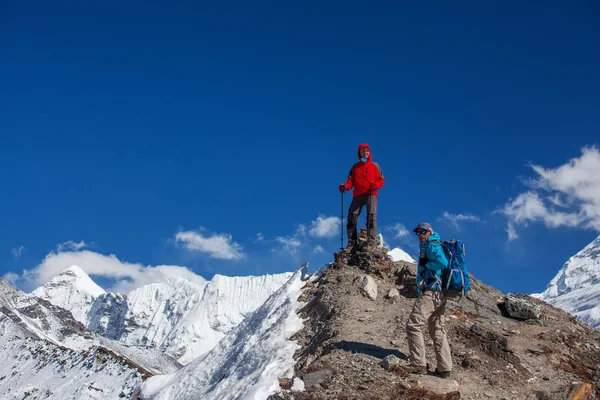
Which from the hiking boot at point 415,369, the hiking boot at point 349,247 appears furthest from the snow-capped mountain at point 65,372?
the hiking boot at point 415,369

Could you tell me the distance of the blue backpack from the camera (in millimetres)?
10008

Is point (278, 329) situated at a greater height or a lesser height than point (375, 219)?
lesser

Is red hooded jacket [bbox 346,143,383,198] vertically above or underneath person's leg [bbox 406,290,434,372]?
above

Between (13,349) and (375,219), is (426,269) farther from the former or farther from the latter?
(13,349)

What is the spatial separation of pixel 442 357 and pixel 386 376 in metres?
1.11

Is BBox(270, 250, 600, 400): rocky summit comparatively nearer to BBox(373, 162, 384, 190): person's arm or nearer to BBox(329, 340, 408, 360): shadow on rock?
BBox(329, 340, 408, 360): shadow on rock

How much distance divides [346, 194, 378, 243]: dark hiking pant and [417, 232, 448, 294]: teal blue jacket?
5842 mm

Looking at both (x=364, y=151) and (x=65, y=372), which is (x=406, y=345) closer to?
(x=364, y=151)

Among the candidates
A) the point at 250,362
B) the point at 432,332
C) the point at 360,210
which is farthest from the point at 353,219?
the point at 432,332

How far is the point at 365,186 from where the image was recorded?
15.9 metres

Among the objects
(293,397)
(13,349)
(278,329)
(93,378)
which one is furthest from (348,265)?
(13,349)

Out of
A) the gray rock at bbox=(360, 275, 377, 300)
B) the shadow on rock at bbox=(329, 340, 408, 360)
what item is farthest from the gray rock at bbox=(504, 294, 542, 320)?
the shadow on rock at bbox=(329, 340, 408, 360)

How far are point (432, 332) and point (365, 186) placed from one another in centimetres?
650

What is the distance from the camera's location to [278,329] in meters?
13.5
